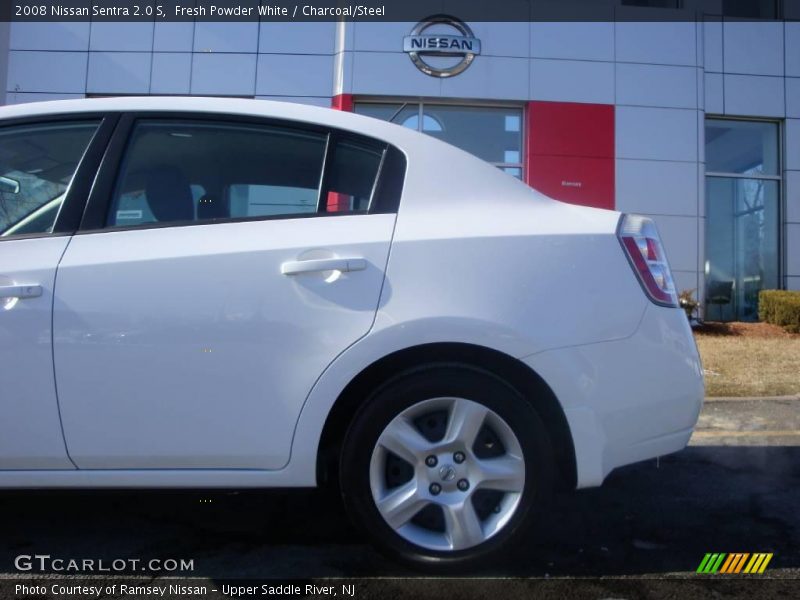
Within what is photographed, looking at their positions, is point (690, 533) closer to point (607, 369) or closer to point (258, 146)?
point (607, 369)

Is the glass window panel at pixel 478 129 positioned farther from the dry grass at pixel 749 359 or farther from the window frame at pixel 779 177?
the dry grass at pixel 749 359

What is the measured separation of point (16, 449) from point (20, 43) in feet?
38.1

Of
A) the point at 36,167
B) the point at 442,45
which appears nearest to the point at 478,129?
the point at 442,45

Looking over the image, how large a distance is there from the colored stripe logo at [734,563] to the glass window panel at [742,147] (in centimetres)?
1105

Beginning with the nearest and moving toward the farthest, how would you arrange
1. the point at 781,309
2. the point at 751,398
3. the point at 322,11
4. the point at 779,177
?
the point at 751,398
the point at 781,309
the point at 322,11
the point at 779,177

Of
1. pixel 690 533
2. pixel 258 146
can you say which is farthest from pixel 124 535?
pixel 690 533

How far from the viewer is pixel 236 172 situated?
2539mm

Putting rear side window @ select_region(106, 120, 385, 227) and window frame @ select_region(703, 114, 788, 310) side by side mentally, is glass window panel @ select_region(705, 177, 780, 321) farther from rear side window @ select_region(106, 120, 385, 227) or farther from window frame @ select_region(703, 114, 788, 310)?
rear side window @ select_region(106, 120, 385, 227)

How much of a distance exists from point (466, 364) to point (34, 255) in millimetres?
1582

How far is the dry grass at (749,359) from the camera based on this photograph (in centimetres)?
587

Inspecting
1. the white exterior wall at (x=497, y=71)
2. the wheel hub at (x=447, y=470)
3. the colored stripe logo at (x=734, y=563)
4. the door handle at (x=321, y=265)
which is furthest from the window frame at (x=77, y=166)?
the white exterior wall at (x=497, y=71)

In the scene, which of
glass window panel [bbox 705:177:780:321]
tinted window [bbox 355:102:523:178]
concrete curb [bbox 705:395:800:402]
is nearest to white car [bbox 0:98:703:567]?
concrete curb [bbox 705:395:800:402]

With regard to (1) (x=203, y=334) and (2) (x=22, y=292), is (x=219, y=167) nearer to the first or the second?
(1) (x=203, y=334)

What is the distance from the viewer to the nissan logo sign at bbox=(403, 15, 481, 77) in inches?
427
